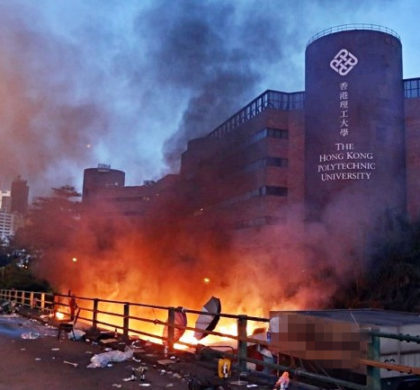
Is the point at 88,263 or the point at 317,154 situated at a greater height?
the point at 317,154

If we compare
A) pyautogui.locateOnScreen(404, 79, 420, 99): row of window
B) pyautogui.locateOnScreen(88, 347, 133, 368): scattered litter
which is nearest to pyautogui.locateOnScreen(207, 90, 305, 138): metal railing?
pyautogui.locateOnScreen(404, 79, 420, 99): row of window

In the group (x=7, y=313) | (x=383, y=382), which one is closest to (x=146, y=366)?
(x=383, y=382)

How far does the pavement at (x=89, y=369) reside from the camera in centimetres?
525

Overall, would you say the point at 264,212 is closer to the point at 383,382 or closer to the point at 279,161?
the point at 279,161

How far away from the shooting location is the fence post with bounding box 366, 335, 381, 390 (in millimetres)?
3805

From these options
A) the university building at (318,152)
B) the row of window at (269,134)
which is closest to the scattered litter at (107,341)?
the university building at (318,152)

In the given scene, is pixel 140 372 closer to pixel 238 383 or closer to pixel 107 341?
pixel 238 383

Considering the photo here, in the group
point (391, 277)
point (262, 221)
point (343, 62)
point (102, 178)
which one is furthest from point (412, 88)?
point (102, 178)

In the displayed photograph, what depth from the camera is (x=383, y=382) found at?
13.6 feet

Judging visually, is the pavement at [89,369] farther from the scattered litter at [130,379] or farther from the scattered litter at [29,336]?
the scattered litter at [29,336]

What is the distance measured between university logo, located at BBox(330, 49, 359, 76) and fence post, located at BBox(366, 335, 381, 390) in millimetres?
28617

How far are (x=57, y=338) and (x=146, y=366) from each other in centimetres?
379

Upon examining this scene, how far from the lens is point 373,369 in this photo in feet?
12.6

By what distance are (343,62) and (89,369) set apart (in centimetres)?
2845
